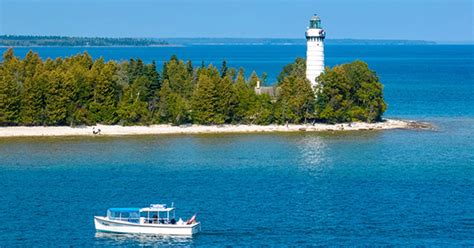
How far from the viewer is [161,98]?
295ft

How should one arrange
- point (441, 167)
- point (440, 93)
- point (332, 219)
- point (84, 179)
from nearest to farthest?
point (332, 219), point (84, 179), point (441, 167), point (440, 93)

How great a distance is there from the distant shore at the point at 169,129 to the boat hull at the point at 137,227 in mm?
35425

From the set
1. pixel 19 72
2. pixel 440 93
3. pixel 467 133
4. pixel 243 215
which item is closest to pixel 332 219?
pixel 243 215

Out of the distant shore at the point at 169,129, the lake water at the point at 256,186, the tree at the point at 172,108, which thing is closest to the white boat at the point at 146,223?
the lake water at the point at 256,186

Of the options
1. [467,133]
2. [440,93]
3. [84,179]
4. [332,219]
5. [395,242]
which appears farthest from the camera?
[440,93]

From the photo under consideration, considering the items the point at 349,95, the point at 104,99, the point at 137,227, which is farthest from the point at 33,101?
the point at 137,227

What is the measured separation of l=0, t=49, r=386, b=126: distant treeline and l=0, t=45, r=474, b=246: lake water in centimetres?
511

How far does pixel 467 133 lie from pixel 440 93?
50.9 metres

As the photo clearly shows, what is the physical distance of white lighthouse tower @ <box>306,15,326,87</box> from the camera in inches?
3627

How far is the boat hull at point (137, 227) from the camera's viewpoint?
159 feet

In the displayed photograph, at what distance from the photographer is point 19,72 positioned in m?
91.1

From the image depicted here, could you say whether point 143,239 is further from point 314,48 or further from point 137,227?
point 314,48

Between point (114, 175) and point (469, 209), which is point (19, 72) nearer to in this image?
point (114, 175)

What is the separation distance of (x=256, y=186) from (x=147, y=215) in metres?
10.5
